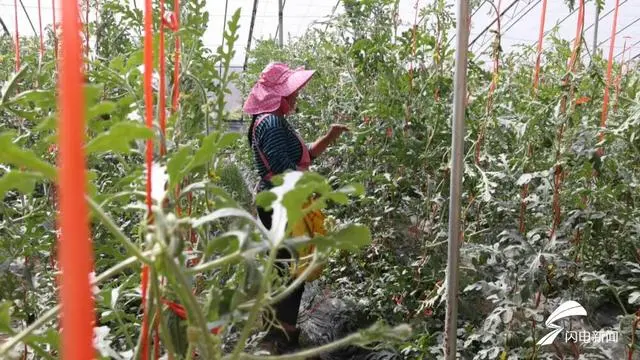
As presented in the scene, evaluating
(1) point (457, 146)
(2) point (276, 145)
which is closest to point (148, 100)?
(1) point (457, 146)

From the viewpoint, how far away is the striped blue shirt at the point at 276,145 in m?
2.29

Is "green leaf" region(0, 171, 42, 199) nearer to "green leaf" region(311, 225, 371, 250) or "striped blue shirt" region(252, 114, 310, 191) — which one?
"green leaf" region(311, 225, 371, 250)

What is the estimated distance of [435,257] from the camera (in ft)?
7.33

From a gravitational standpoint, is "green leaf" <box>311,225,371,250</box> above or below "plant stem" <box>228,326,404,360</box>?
above

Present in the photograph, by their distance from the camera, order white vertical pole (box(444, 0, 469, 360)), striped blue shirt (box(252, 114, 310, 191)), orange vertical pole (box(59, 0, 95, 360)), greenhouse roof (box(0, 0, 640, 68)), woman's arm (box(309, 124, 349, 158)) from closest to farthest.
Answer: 1. orange vertical pole (box(59, 0, 95, 360))
2. white vertical pole (box(444, 0, 469, 360))
3. striped blue shirt (box(252, 114, 310, 191))
4. woman's arm (box(309, 124, 349, 158))
5. greenhouse roof (box(0, 0, 640, 68))

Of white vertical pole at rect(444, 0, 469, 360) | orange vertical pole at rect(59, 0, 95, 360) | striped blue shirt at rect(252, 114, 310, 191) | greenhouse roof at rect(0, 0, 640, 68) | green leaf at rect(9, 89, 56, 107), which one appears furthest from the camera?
greenhouse roof at rect(0, 0, 640, 68)

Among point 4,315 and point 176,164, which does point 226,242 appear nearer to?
point 176,164

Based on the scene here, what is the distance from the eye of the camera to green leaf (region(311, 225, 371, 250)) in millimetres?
649

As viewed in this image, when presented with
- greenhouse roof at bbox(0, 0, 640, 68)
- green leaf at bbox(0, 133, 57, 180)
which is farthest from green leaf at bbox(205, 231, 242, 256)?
greenhouse roof at bbox(0, 0, 640, 68)

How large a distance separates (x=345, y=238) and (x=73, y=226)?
0.32m

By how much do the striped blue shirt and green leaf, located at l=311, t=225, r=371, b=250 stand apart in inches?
62.6

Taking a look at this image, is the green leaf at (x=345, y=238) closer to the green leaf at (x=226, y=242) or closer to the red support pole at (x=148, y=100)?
the green leaf at (x=226, y=242)

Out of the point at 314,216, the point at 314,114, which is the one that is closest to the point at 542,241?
the point at 314,216

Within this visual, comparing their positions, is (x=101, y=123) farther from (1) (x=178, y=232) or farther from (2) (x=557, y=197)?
(2) (x=557, y=197)
